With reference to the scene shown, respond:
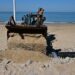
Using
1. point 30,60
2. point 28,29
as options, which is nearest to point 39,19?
point 28,29

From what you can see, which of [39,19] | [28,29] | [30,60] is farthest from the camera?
[39,19]

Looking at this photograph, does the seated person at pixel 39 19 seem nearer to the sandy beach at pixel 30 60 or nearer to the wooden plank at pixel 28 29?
the wooden plank at pixel 28 29

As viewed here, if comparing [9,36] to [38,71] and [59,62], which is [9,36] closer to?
[59,62]

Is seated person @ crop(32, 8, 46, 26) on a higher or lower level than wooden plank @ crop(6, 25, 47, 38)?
higher

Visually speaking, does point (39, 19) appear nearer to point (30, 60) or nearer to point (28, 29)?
point (28, 29)

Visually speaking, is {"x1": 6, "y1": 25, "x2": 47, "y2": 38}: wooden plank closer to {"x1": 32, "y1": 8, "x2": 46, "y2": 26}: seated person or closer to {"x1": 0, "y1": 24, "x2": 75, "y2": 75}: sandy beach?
{"x1": 0, "y1": 24, "x2": 75, "y2": 75}: sandy beach

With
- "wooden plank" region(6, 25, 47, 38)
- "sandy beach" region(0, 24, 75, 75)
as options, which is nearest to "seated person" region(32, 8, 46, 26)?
"wooden plank" region(6, 25, 47, 38)

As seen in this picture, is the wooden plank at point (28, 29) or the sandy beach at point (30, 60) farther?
the wooden plank at point (28, 29)

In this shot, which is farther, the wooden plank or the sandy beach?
the wooden plank

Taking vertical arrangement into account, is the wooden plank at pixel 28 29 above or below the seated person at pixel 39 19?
below

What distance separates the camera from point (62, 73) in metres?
12.1

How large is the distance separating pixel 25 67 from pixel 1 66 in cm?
79

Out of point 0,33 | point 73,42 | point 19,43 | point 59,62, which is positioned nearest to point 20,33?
point 19,43

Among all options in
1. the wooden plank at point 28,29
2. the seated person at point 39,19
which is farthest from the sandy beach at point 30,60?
the seated person at point 39,19
